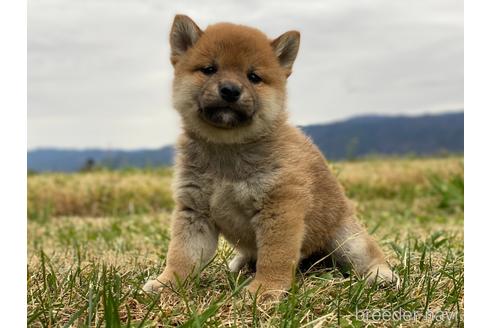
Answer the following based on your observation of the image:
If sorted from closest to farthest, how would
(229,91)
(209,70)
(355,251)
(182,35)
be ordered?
1. (229,91)
2. (209,70)
3. (182,35)
4. (355,251)

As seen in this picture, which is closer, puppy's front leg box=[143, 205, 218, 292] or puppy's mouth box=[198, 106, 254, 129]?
puppy's mouth box=[198, 106, 254, 129]

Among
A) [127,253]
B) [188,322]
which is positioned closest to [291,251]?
[188,322]

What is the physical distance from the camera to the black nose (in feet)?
11.3

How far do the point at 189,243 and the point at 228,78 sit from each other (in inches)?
43.0

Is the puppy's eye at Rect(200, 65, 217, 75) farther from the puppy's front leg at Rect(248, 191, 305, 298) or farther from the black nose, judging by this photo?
the puppy's front leg at Rect(248, 191, 305, 298)

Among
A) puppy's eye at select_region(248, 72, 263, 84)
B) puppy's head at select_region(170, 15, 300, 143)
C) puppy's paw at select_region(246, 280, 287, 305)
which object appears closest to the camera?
puppy's paw at select_region(246, 280, 287, 305)

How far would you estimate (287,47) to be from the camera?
12.6ft

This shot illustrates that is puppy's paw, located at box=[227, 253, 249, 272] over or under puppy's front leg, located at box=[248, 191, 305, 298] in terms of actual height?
under

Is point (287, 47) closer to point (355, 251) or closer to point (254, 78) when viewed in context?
point (254, 78)

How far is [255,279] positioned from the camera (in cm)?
361

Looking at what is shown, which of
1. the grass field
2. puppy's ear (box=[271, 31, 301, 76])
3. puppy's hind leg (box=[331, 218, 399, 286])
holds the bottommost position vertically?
the grass field

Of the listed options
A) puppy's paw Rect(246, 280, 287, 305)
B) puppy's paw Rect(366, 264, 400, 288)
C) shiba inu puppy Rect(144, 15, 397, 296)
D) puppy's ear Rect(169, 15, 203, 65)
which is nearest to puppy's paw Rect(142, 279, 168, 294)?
shiba inu puppy Rect(144, 15, 397, 296)

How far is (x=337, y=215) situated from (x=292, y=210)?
2.12 feet

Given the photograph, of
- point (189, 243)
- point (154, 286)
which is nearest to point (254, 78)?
point (189, 243)
